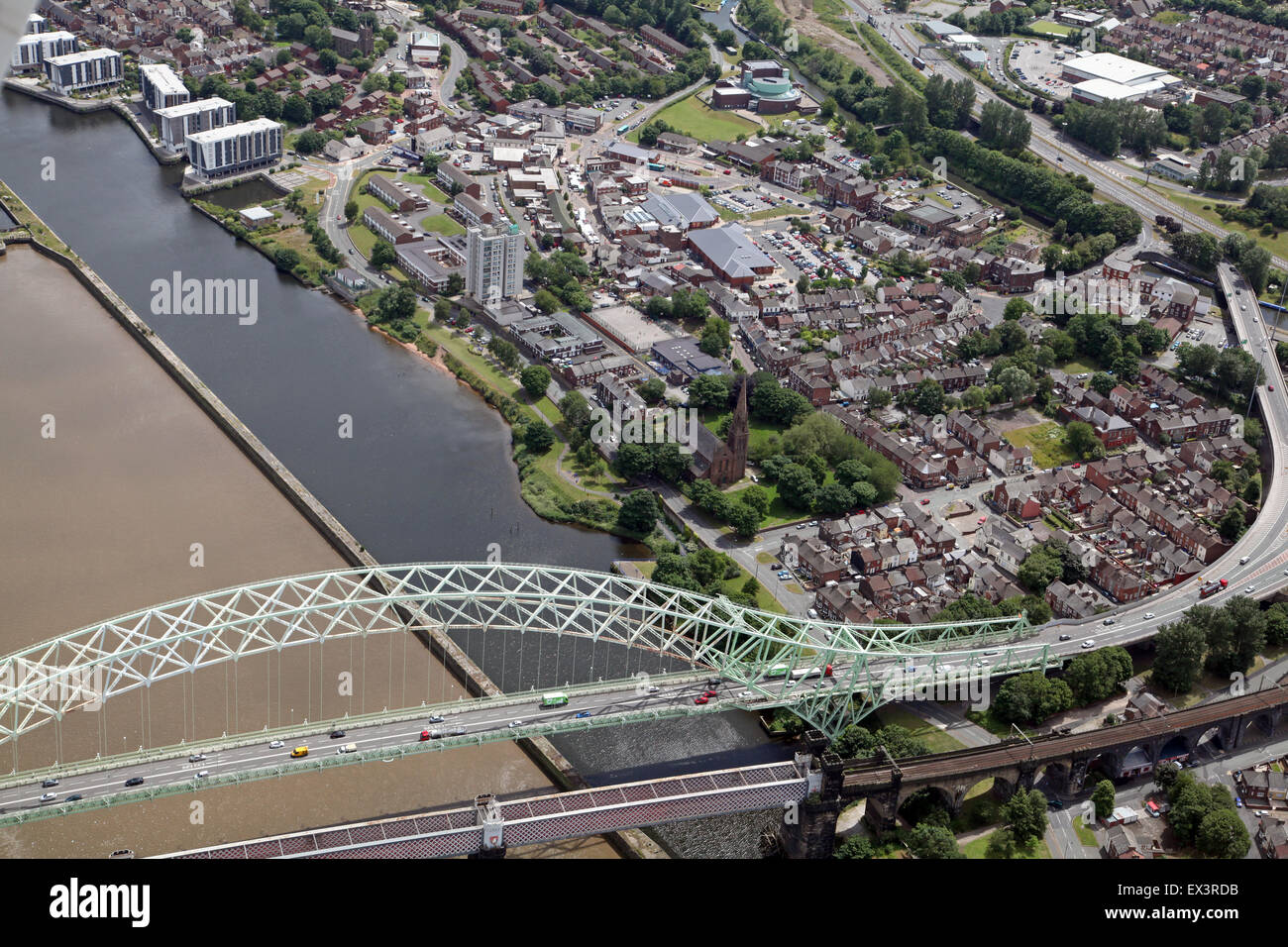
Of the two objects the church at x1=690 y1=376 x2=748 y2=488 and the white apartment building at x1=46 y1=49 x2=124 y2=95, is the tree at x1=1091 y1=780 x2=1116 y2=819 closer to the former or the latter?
the church at x1=690 y1=376 x2=748 y2=488

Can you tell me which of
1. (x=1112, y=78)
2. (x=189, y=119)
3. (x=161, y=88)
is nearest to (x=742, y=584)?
(x=189, y=119)

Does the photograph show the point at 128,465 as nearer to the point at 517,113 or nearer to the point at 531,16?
the point at 517,113

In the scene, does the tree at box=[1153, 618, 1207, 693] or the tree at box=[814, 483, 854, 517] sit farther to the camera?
the tree at box=[814, 483, 854, 517]

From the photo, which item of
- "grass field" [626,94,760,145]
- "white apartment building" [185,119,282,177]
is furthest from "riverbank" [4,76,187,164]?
"grass field" [626,94,760,145]

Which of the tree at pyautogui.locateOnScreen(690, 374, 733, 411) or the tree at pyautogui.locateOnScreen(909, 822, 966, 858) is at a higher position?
the tree at pyautogui.locateOnScreen(909, 822, 966, 858)

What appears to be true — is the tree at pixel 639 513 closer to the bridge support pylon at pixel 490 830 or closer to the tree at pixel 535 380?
the tree at pixel 535 380

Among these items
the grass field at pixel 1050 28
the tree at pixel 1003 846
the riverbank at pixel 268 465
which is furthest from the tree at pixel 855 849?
the grass field at pixel 1050 28

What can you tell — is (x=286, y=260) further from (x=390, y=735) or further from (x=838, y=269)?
(x=390, y=735)
